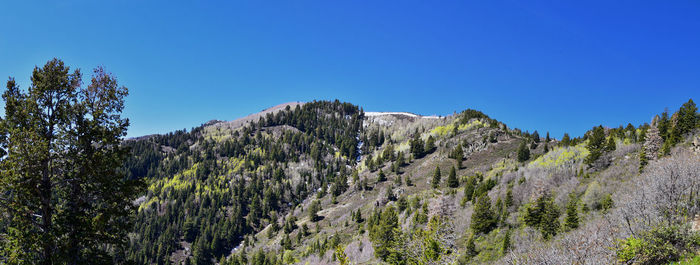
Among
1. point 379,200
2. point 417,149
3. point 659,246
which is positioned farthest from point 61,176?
point 417,149

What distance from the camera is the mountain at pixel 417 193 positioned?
19016 mm

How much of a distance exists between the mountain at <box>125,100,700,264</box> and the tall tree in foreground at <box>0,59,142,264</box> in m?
1.79

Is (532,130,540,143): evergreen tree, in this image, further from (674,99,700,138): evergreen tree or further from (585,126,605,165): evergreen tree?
(674,99,700,138): evergreen tree

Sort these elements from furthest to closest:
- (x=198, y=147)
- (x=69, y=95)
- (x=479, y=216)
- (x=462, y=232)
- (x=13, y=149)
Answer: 1. (x=198, y=147)
2. (x=462, y=232)
3. (x=479, y=216)
4. (x=69, y=95)
5. (x=13, y=149)

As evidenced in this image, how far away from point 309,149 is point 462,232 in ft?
406

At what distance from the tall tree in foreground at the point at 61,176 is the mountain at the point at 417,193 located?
5.86 feet

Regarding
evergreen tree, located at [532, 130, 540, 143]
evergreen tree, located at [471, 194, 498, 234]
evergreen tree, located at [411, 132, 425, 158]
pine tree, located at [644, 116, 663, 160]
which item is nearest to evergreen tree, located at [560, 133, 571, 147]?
pine tree, located at [644, 116, 663, 160]

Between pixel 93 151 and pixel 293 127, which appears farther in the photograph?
pixel 293 127

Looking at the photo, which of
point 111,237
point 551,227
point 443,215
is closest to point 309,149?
point 443,215

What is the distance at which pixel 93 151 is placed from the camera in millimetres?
12055

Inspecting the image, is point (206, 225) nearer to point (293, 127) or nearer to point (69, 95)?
point (293, 127)

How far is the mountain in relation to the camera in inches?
749

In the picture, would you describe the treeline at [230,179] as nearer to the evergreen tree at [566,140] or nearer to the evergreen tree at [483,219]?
the evergreen tree at [566,140]

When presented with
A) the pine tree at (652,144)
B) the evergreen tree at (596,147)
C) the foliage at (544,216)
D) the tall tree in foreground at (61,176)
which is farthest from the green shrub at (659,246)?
the evergreen tree at (596,147)
